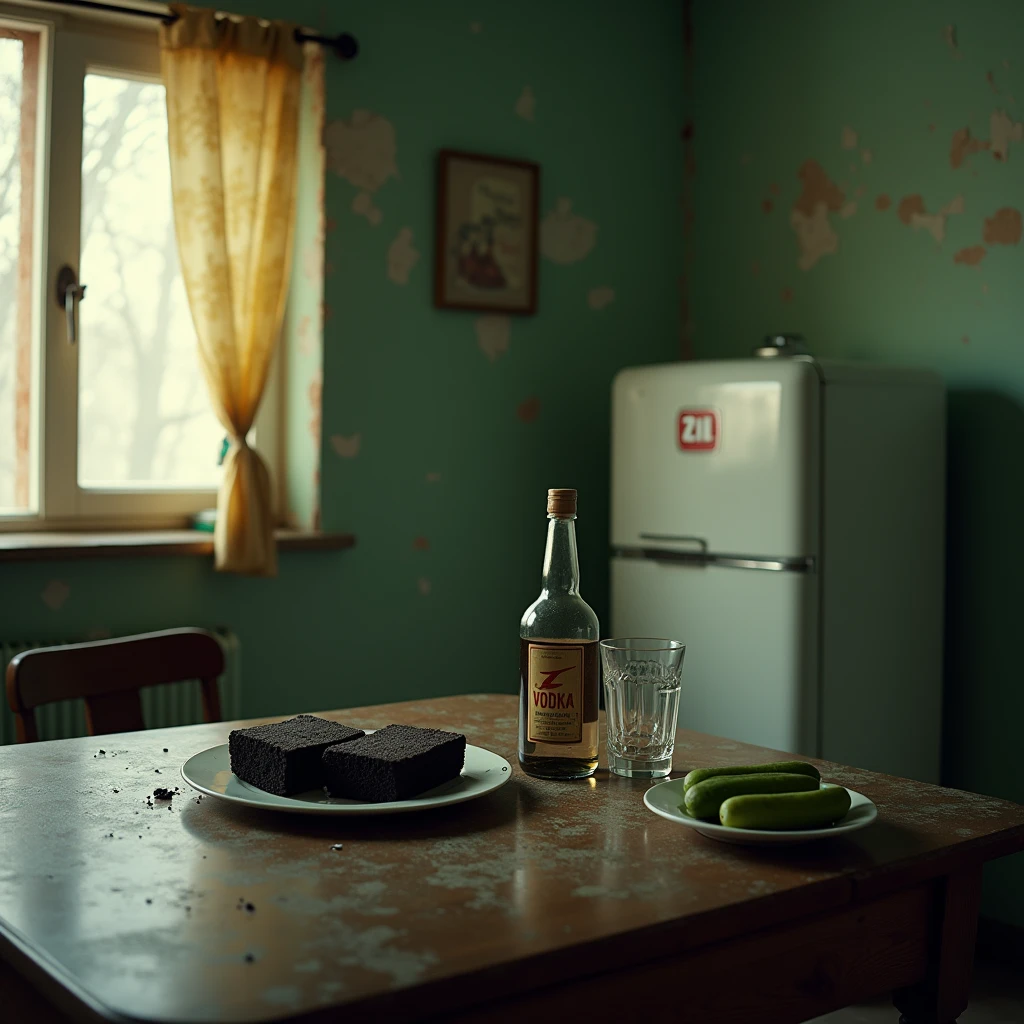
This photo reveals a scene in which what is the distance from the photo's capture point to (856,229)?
126 inches

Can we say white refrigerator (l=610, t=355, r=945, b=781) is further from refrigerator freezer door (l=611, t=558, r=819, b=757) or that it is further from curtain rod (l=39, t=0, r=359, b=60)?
curtain rod (l=39, t=0, r=359, b=60)

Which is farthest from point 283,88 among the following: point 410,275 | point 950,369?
point 950,369

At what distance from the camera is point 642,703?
52.1 inches

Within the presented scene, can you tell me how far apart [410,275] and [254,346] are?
516 mm

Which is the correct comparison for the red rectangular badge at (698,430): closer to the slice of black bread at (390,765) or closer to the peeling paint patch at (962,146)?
the peeling paint patch at (962,146)

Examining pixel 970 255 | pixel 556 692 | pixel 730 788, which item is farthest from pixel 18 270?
pixel 730 788

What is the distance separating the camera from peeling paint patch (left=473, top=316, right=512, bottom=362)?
132 inches

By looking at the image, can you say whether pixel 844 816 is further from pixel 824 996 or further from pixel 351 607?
pixel 351 607

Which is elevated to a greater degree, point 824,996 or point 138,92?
point 138,92

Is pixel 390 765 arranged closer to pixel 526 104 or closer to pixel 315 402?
pixel 315 402

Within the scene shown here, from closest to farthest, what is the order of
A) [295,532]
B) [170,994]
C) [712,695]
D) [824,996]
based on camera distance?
[170,994] < [824,996] < [712,695] < [295,532]

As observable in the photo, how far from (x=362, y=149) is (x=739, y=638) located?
155 cm

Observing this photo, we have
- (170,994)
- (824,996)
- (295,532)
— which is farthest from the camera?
(295,532)

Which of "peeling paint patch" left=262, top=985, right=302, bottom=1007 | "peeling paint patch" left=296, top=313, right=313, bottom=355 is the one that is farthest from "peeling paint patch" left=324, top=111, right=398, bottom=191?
"peeling paint patch" left=262, top=985, right=302, bottom=1007
